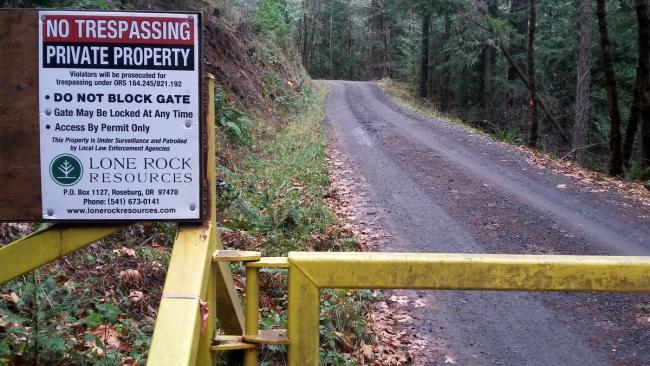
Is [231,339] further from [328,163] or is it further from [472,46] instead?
[472,46]

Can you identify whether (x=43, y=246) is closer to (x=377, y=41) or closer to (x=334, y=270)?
(x=334, y=270)

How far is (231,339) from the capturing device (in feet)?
7.91

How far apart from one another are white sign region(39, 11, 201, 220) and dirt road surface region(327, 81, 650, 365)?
3.29m

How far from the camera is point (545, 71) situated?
92.8ft

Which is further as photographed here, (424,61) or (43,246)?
(424,61)

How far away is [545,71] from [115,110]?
95.7 feet

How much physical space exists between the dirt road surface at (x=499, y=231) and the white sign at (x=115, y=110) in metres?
3.29

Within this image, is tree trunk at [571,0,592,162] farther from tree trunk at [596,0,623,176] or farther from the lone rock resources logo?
the lone rock resources logo

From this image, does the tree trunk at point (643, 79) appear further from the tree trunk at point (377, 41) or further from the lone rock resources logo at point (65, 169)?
the tree trunk at point (377, 41)

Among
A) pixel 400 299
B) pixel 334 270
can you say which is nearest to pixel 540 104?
pixel 400 299

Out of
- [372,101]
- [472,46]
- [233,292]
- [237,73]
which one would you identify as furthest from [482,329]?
[372,101]

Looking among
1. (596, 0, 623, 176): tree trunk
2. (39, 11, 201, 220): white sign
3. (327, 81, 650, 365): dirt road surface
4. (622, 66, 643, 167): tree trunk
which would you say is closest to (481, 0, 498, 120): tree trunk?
(327, 81, 650, 365): dirt road surface

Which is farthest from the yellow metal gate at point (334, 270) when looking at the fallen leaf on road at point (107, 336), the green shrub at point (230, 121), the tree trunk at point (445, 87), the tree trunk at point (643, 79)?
the tree trunk at point (445, 87)

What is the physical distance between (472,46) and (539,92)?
402 centimetres
